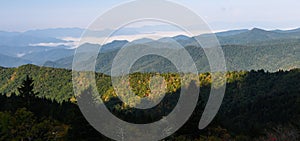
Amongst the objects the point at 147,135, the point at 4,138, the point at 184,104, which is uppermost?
the point at 184,104

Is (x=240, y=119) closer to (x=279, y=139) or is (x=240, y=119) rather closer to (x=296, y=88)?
(x=296, y=88)

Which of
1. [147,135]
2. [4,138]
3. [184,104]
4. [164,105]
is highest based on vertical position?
[184,104]

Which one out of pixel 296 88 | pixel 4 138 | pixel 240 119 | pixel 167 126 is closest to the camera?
pixel 4 138

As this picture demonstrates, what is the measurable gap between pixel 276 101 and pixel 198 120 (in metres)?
95.0

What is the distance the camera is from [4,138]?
3656 cm

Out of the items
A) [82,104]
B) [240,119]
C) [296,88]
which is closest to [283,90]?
[296,88]

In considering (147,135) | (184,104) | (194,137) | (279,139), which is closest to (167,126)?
(147,135)

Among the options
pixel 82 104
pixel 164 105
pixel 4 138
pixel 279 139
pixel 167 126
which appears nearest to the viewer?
pixel 82 104

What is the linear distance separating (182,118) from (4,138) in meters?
18.6

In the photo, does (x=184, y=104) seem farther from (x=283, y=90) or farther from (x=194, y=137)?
(x=283, y=90)

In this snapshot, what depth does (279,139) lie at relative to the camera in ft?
108

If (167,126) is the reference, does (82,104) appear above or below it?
above

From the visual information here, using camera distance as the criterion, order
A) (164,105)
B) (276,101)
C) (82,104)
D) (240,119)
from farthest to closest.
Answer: (164,105) < (276,101) < (240,119) < (82,104)

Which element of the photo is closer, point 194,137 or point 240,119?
point 194,137
